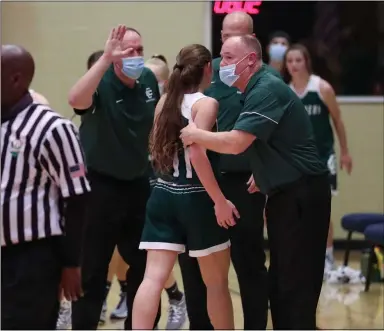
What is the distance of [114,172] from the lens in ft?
14.7

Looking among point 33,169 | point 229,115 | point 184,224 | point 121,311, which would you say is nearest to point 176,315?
point 121,311

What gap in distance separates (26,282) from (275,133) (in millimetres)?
1342

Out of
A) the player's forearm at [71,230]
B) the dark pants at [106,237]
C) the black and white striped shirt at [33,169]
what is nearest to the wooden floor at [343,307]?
the dark pants at [106,237]

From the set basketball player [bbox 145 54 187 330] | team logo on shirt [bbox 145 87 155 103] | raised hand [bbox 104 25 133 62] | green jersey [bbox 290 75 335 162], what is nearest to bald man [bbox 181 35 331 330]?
raised hand [bbox 104 25 133 62]

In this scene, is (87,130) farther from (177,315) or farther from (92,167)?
(177,315)

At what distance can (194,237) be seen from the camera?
3.92 metres

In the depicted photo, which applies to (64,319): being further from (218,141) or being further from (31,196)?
(31,196)

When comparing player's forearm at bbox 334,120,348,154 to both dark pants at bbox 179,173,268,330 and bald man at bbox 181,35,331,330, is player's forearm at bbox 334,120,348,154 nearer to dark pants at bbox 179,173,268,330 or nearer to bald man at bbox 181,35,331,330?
dark pants at bbox 179,173,268,330

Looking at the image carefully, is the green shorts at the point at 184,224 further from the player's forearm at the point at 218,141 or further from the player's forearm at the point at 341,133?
the player's forearm at the point at 341,133

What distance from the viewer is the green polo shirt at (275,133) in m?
3.59

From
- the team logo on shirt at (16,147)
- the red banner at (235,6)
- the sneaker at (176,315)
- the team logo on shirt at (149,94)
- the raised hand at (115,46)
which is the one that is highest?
the raised hand at (115,46)

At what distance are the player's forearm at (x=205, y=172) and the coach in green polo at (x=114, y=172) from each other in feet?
2.51

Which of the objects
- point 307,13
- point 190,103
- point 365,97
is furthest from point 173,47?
point 190,103

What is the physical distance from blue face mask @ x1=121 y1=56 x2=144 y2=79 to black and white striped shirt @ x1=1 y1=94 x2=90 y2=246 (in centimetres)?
145
